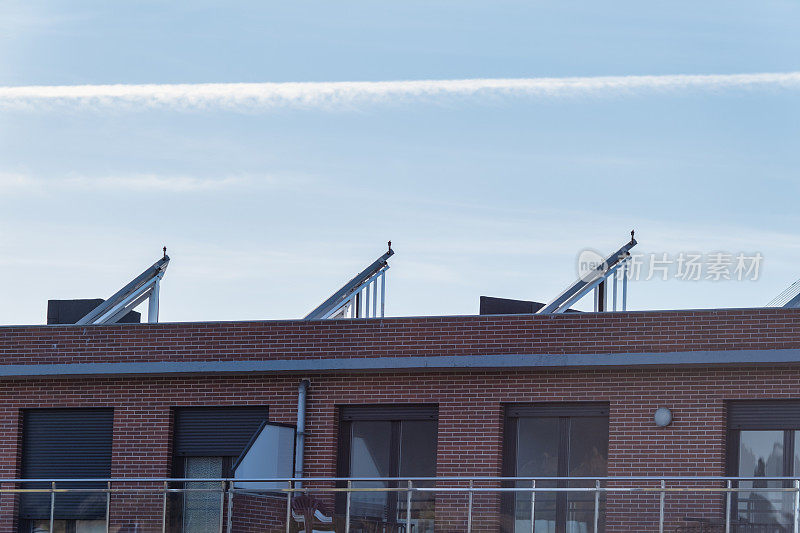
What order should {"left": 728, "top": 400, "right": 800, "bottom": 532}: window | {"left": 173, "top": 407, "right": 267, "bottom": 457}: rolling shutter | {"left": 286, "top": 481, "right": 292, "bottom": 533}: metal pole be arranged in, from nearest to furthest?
{"left": 286, "top": 481, "right": 292, "bottom": 533}: metal pole → {"left": 728, "top": 400, "right": 800, "bottom": 532}: window → {"left": 173, "top": 407, "right": 267, "bottom": 457}: rolling shutter

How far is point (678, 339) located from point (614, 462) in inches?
84.8

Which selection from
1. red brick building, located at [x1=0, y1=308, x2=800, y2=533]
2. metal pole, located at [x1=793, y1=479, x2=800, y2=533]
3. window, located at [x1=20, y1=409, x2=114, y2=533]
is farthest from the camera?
window, located at [x1=20, y1=409, x2=114, y2=533]

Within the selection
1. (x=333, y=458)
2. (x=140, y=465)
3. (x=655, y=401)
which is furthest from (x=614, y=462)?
(x=140, y=465)

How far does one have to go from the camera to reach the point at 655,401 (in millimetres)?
23219

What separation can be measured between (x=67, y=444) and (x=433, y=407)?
678 centimetres

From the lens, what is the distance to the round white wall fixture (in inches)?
904

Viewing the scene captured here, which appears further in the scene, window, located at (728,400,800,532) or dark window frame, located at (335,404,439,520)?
dark window frame, located at (335,404,439,520)

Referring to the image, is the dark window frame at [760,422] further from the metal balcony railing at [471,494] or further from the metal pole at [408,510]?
the metal pole at [408,510]

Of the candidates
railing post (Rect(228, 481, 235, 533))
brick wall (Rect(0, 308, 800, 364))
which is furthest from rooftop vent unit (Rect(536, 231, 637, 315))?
railing post (Rect(228, 481, 235, 533))

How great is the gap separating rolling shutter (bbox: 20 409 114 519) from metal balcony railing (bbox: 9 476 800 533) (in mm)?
1176

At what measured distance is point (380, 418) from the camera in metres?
25.0

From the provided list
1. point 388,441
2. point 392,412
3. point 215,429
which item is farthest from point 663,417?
point 215,429

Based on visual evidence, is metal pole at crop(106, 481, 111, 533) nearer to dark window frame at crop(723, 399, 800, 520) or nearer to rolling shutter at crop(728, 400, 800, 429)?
dark window frame at crop(723, 399, 800, 520)

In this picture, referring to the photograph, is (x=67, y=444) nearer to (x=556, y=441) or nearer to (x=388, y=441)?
(x=388, y=441)
